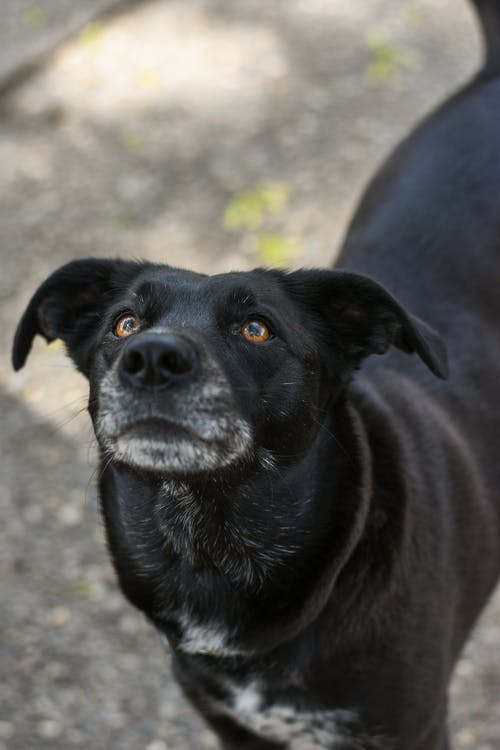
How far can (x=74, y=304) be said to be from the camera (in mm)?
2652

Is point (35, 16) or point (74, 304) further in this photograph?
point (35, 16)

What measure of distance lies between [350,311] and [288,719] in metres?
1.07

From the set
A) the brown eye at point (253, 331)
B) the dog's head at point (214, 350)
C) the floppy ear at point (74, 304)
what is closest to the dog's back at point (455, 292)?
the dog's head at point (214, 350)

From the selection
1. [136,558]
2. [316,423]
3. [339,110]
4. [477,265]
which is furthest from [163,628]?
[339,110]

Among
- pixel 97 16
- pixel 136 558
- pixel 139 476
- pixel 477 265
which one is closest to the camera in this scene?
pixel 139 476

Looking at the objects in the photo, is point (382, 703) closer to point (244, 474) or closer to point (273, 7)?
point (244, 474)

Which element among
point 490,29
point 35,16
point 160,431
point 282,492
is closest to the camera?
point 160,431

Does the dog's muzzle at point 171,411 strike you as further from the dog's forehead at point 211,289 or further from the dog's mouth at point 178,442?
the dog's forehead at point 211,289

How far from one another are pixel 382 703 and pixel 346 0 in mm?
5108

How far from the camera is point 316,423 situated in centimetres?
234

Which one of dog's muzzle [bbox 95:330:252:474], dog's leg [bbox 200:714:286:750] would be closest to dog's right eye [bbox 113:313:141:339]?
dog's muzzle [bbox 95:330:252:474]

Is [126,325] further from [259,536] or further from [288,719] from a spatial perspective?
[288,719]

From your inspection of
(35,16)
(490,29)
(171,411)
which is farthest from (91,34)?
(171,411)

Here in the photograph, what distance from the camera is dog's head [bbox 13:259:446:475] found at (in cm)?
207
